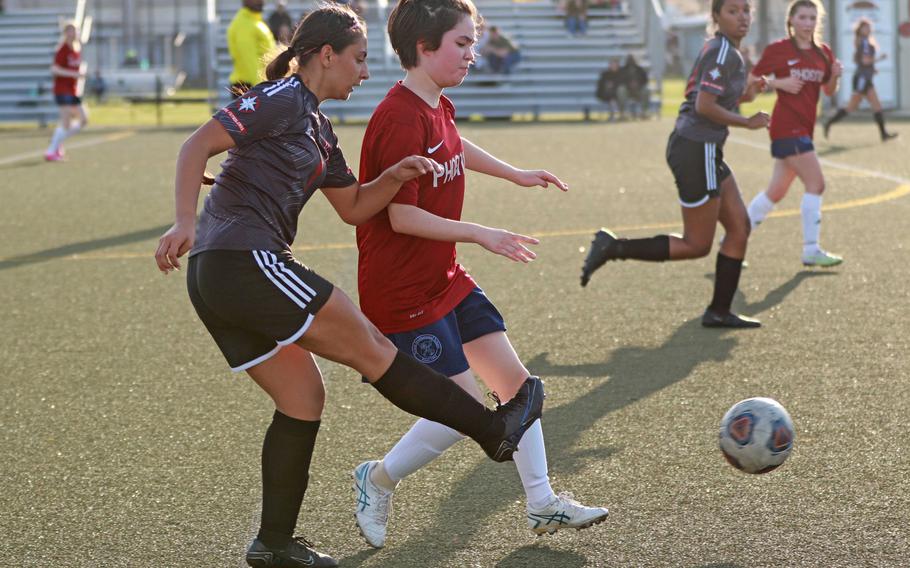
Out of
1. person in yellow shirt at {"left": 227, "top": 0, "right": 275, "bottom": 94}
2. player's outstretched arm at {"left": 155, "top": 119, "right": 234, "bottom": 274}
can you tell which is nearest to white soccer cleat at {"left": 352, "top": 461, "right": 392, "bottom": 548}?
player's outstretched arm at {"left": 155, "top": 119, "right": 234, "bottom": 274}

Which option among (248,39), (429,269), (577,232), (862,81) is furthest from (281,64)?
(862,81)

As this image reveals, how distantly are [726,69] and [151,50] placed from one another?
52.0 meters

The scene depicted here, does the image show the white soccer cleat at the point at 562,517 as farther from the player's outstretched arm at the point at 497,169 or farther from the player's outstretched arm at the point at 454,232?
the player's outstretched arm at the point at 497,169

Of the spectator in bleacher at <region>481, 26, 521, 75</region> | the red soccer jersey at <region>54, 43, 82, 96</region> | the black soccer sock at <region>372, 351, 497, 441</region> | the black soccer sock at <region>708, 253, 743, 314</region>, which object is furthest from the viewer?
the spectator in bleacher at <region>481, 26, 521, 75</region>

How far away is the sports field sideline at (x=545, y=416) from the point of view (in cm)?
398

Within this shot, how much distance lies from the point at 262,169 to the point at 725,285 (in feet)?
13.8

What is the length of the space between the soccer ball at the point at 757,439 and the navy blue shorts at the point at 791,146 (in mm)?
4854

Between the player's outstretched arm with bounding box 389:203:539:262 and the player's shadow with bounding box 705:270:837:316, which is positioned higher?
the player's outstretched arm with bounding box 389:203:539:262

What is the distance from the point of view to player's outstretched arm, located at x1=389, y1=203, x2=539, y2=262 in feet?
12.1

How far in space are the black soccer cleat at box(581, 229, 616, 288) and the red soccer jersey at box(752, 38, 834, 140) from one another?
77.8 inches

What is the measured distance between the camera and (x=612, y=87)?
88.0ft

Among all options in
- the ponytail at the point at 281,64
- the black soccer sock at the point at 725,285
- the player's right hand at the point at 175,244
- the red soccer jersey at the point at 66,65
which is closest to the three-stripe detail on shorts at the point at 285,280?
the player's right hand at the point at 175,244

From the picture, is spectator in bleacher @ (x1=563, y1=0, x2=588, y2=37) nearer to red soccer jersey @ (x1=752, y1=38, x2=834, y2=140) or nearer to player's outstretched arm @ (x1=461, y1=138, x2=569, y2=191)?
red soccer jersey @ (x1=752, y1=38, x2=834, y2=140)

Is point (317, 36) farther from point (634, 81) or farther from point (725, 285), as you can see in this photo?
point (634, 81)
